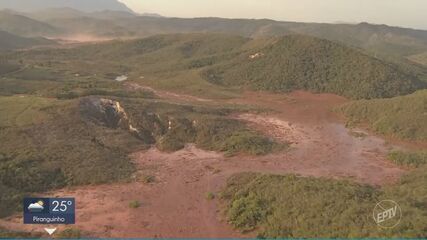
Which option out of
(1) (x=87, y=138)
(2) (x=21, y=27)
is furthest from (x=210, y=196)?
(2) (x=21, y=27)

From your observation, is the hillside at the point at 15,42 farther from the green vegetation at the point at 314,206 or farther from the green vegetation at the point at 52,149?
the green vegetation at the point at 314,206

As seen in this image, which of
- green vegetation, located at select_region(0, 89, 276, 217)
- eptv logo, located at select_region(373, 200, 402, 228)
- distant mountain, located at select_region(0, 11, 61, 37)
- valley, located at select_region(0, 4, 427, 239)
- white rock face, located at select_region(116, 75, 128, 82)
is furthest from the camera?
distant mountain, located at select_region(0, 11, 61, 37)

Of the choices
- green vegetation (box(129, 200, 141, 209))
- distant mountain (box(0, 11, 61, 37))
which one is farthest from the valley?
distant mountain (box(0, 11, 61, 37))

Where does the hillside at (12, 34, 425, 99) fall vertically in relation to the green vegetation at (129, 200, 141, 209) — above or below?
above

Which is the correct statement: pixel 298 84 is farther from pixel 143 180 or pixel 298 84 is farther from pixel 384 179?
pixel 143 180

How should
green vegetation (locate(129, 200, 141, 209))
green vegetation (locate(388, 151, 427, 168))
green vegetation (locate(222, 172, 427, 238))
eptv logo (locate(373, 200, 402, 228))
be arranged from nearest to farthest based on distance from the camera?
eptv logo (locate(373, 200, 402, 228)), green vegetation (locate(222, 172, 427, 238)), green vegetation (locate(129, 200, 141, 209)), green vegetation (locate(388, 151, 427, 168))

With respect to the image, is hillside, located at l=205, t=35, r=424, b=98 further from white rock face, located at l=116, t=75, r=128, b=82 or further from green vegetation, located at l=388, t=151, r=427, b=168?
green vegetation, located at l=388, t=151, r=427, b=168

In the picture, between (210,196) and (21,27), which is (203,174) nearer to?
(210,196)

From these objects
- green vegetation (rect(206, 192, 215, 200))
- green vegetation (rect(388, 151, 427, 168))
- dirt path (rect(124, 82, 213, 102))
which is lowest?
dirt path (rect(124, 82, 213, 102))

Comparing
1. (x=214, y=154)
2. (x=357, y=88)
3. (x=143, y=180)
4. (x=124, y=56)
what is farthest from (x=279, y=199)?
(x=124, y=56)
